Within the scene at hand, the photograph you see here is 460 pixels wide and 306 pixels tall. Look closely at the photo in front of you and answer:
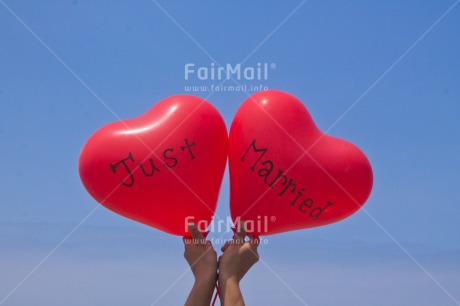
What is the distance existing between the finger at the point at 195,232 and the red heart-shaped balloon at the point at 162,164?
0.04 m

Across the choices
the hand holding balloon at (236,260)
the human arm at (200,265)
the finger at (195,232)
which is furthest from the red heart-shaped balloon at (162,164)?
the hand holding balloon at (236,260)

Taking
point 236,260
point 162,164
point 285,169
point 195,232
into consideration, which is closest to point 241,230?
point 236,260

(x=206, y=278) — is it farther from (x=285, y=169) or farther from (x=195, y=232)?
(x=285, y=169)

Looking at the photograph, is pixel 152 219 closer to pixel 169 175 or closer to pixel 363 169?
pixel 169 175

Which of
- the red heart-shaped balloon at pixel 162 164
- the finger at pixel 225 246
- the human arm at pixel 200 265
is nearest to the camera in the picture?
the red heart-shaped balloon at pixel 162 164

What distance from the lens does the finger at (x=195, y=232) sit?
4938mm

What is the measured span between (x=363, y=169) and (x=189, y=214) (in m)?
1.19

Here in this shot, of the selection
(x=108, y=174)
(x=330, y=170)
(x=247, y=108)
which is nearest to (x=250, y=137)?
(x=247, y=108)

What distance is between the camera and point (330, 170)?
193 inches

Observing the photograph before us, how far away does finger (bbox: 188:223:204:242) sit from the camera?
494 centimetres

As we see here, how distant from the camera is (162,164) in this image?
475cm

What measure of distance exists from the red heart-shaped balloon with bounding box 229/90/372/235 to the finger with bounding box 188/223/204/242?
Result: 0.86 feet

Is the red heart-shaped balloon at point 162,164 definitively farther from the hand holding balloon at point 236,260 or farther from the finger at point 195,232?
the hand holding balloon at point 236,260

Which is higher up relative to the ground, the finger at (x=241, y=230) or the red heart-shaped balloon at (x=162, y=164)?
the red heart-shaped balloon at (x=162, y=164)
